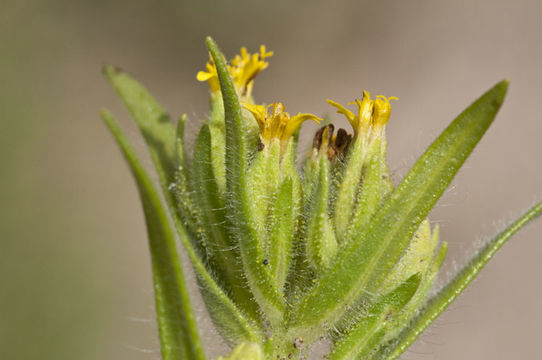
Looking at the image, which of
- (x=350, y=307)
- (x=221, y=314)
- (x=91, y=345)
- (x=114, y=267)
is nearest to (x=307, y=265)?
(x=350, y=307)

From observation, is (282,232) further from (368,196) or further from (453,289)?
(453,289)

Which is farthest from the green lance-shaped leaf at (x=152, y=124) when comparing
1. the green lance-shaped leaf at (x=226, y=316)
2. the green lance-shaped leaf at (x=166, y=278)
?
the green lance-shaped leaf at (x=166, y=278)

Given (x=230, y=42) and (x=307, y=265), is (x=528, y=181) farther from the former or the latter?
(x=307, y=265)

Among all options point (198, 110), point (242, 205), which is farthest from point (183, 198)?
point (198, 110)

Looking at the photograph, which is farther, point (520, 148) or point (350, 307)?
point (520, 148)

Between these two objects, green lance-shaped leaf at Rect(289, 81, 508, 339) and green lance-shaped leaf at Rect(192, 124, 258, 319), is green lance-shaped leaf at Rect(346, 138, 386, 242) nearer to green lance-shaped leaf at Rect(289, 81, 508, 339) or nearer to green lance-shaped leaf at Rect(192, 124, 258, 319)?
green lance-shaped leaf at Rect(289, 81, 508, 339)

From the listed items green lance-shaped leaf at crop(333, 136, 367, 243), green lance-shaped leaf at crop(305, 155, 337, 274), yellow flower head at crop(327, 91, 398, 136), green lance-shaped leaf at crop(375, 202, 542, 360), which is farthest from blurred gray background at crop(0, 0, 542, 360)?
green lance-shaped leaf at crop(305, 155, 337, 274)
